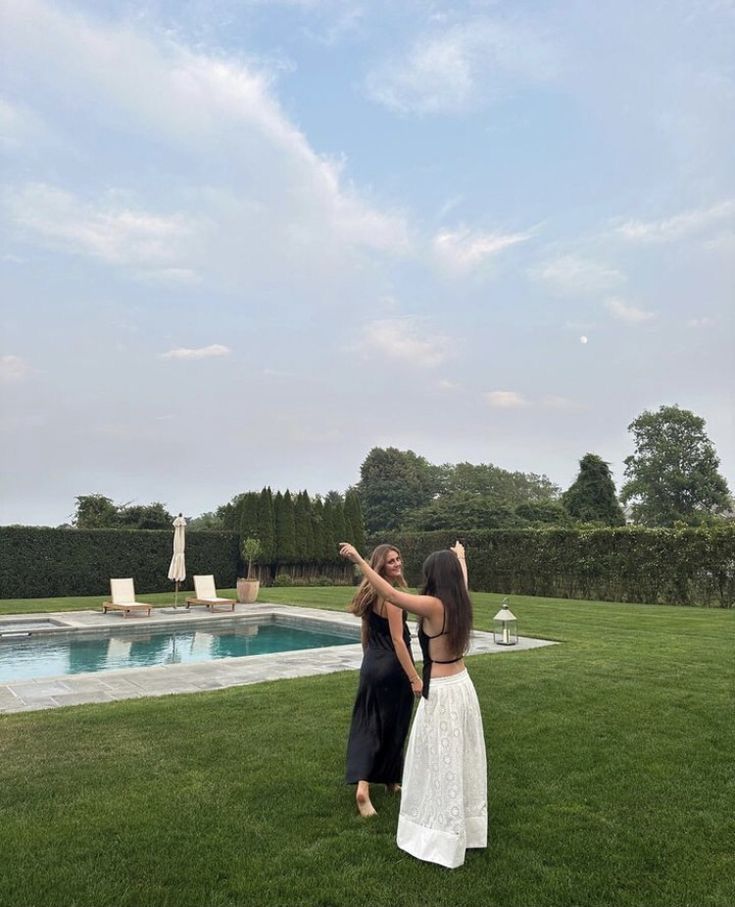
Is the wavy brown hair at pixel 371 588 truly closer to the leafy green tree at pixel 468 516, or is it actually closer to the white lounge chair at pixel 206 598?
the white lounge chair at pixel 206 598

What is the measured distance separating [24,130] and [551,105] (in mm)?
12394

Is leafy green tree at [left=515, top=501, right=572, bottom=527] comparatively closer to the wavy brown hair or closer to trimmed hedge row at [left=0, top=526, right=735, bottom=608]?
trimmed hedge row at [left=0, top=526, right=735, bottom=608]

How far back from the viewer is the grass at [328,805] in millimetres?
3047

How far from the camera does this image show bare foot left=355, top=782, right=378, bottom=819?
152 inches

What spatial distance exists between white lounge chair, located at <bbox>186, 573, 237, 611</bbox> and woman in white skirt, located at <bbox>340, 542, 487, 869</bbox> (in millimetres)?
15292

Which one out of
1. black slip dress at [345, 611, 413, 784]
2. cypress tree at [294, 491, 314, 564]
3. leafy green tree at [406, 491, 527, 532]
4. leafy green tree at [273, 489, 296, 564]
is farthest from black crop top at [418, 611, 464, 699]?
leafy green tree at [406, 491, 527, 532]

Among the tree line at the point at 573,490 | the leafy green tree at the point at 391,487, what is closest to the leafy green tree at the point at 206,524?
the tree line at the point at 573,490

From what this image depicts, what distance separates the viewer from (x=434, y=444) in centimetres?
5578

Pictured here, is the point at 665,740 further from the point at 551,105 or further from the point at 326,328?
the point at 326,328

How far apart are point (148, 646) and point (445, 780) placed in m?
11.6

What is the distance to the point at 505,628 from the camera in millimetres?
10734

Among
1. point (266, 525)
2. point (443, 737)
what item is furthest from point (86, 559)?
point (443, 737)

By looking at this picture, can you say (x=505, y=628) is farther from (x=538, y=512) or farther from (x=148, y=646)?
(x=538, y=512)

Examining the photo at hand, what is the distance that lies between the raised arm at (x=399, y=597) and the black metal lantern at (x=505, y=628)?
763 centimetres
